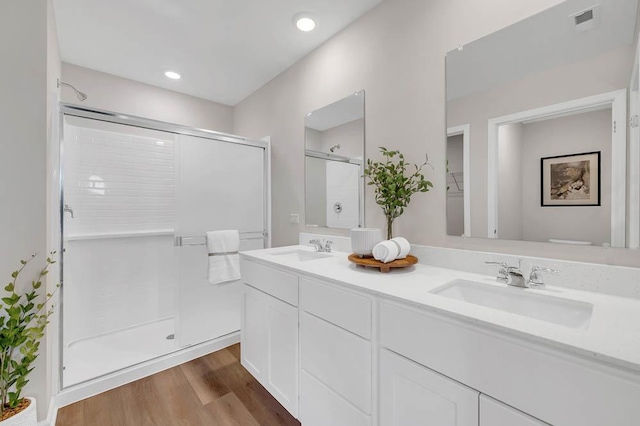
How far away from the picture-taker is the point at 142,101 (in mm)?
2744

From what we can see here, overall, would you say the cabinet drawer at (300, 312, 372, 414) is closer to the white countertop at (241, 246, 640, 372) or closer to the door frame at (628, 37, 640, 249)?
the white countertop at (241, 246, 640, 372)

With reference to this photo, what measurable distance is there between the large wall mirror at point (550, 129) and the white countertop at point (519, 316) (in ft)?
0.75

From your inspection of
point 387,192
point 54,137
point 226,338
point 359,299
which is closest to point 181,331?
point 226,338

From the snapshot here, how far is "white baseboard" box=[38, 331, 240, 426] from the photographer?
5.52ft

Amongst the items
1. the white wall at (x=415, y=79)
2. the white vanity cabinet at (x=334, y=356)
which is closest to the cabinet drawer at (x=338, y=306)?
the white vanity cabinet at (x=334, y=356)

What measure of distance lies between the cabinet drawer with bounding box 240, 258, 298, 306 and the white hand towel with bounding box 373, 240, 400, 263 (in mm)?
435

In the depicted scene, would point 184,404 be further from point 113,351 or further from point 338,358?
point 338,358

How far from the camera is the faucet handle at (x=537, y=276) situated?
3.47 ft

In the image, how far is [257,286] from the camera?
1723mm

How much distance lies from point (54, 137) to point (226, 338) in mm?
1927

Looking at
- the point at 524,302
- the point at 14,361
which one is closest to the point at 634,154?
the point at 524,302

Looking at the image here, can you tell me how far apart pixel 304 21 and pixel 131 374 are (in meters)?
2.78

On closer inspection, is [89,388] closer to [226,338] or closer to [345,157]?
[226,338]

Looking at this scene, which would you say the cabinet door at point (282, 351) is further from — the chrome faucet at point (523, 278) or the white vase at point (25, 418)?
the white vase at point (25, 418)
